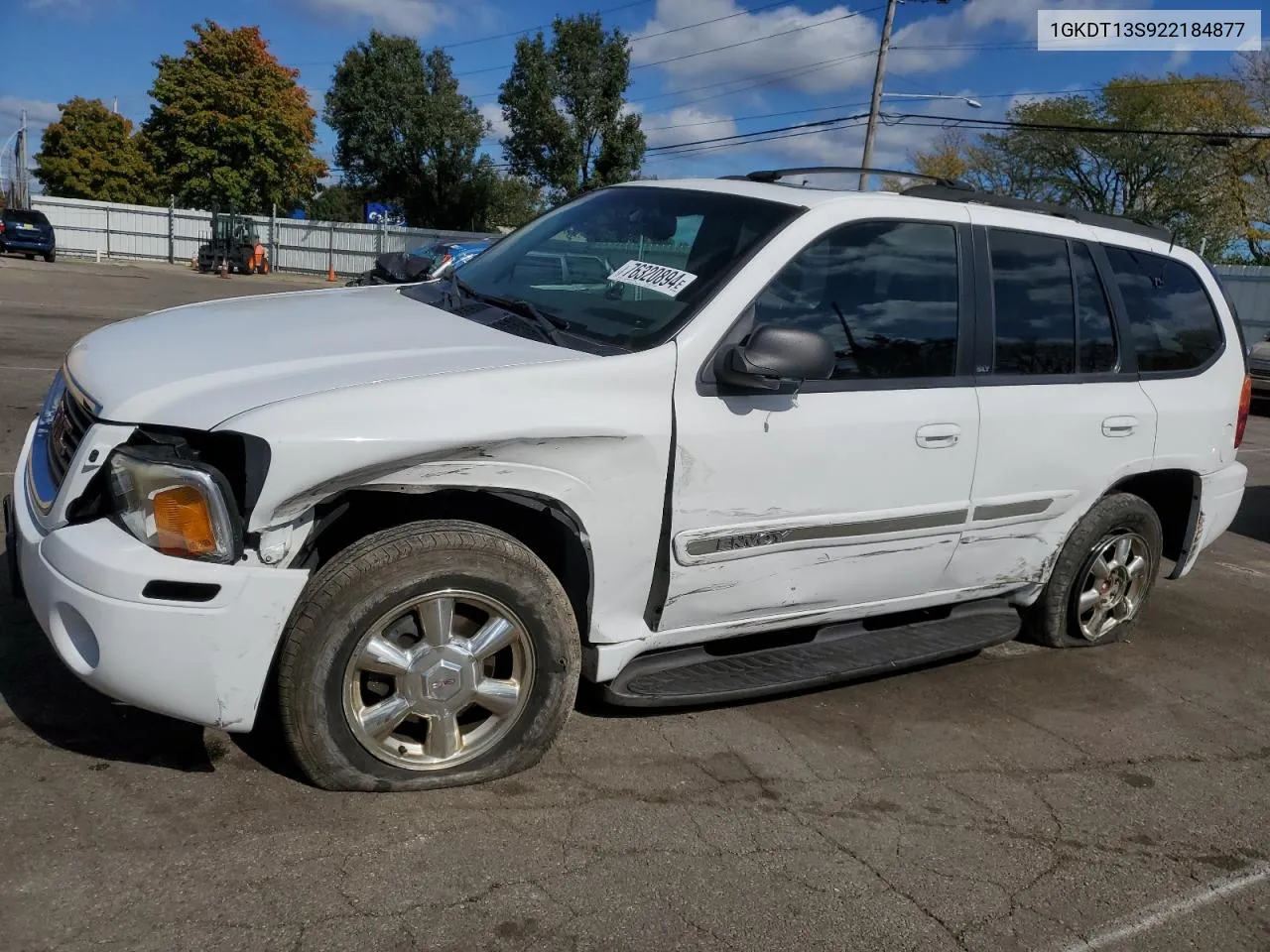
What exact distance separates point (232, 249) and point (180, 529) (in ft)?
121

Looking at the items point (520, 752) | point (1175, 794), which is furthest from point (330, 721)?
point (1175, 794)

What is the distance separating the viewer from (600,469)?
315 centimetres

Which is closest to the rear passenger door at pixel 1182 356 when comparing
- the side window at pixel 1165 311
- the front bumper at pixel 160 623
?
the side window at pixel 1165 311

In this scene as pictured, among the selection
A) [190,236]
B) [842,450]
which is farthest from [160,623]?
[190,236]

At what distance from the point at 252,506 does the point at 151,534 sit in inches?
10.6

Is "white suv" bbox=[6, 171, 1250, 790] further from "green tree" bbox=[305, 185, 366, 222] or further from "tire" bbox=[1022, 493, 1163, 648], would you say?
"green tree" bbox=[305, 185, 366, 222]

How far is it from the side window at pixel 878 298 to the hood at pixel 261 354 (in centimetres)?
90

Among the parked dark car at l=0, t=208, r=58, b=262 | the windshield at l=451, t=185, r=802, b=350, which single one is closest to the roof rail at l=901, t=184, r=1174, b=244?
the windshield at l=451, t=185, r=802, b=350

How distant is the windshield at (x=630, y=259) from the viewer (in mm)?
3479

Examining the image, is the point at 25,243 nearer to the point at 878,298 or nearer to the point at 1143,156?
the point at 878,298

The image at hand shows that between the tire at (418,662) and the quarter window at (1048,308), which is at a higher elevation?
the quarter window at (1048,308)

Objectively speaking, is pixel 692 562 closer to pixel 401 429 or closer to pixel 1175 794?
pixel 401 429

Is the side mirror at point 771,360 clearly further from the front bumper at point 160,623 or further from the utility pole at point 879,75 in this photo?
the utility pole at point 879,75

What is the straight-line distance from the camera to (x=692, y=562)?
11.1ft
